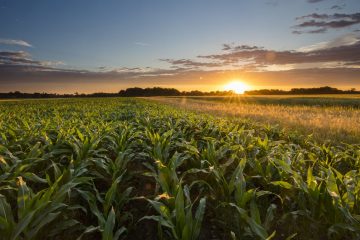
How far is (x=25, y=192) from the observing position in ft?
10.1

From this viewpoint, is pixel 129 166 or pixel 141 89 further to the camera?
pixel 141 89

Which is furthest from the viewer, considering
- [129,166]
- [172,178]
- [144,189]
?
[129,166]

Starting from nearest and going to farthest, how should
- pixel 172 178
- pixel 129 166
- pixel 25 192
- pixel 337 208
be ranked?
pixel 25 192 → pixel 337 208 → pixel 172 178 → pixel 129 166

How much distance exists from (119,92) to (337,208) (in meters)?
110

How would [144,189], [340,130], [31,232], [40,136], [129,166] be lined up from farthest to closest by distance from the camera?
1. [340,130]
2. [40,136]
3. [129,166]
4. [144,189]
5. [31,232]

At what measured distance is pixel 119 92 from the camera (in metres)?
111

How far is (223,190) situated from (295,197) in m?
0.87

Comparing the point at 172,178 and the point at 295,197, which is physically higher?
the point at 172,178

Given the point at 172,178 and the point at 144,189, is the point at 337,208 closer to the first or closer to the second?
the point at 172,178

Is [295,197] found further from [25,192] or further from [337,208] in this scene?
[25,192]

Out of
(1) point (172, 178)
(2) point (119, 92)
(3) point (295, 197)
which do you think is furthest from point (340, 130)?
(2) point (119, 92)

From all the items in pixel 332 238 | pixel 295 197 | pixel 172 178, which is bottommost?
pixel 332 238

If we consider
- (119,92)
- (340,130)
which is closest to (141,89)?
(119,92)

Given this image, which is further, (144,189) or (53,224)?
(144,189)
